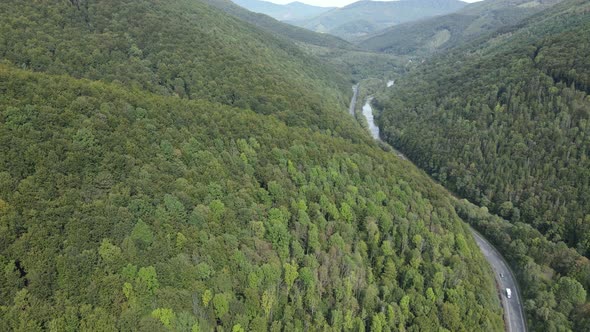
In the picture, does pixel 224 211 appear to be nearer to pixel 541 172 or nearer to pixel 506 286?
pixel 506 286

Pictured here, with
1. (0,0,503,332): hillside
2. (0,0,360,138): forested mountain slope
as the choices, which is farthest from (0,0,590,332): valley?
(0,0,360,138): forested mountain slope

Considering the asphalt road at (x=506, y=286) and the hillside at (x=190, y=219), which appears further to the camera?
the asphalt road at (x=506, y=286)

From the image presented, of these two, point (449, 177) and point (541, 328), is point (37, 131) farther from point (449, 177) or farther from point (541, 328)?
point (449, 177)

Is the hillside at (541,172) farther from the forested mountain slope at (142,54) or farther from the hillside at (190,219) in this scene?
the forested mountain slope at (142,54)

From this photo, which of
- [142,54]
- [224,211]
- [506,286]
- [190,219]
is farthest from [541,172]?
[142,54]

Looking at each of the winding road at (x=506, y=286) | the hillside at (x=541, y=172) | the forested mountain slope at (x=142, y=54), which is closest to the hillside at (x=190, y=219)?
the forested mountain slope at (x=142, y=54)

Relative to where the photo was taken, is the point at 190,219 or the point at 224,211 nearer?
the point at 190,219

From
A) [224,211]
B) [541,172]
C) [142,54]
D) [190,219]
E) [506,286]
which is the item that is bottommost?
[506,286]
